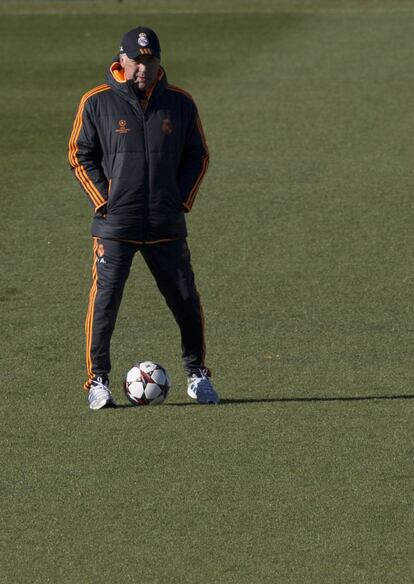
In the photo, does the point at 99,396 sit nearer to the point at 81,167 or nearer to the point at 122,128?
the point at 81,167

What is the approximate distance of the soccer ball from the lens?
27.9 ft

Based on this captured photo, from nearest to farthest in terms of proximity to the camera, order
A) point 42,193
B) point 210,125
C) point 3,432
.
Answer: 1. point 3,432
2. point 42,193
3. point 210,125

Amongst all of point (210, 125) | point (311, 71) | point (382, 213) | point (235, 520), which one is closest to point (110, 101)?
point (235, 520)

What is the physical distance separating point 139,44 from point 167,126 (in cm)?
50

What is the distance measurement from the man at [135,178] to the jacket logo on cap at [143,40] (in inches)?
0.7

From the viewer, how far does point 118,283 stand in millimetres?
8500

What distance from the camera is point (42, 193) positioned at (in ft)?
47.2

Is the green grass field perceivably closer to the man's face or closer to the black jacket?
the black jacket

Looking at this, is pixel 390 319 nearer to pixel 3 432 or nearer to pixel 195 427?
pixel 195 427

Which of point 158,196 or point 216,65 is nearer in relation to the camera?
point 158,196

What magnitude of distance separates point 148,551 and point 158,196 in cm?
247

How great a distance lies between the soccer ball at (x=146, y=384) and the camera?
8500mm

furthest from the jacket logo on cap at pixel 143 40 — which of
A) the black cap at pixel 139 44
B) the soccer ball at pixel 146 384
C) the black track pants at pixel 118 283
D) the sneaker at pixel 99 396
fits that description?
the sneaker at pixel 99 396

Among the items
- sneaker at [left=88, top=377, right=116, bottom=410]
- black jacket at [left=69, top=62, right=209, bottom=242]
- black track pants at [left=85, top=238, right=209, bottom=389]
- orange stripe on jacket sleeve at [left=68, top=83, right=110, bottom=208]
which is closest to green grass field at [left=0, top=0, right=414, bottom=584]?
sneaker at [left=88, top=377, right=116, bottom=410]
